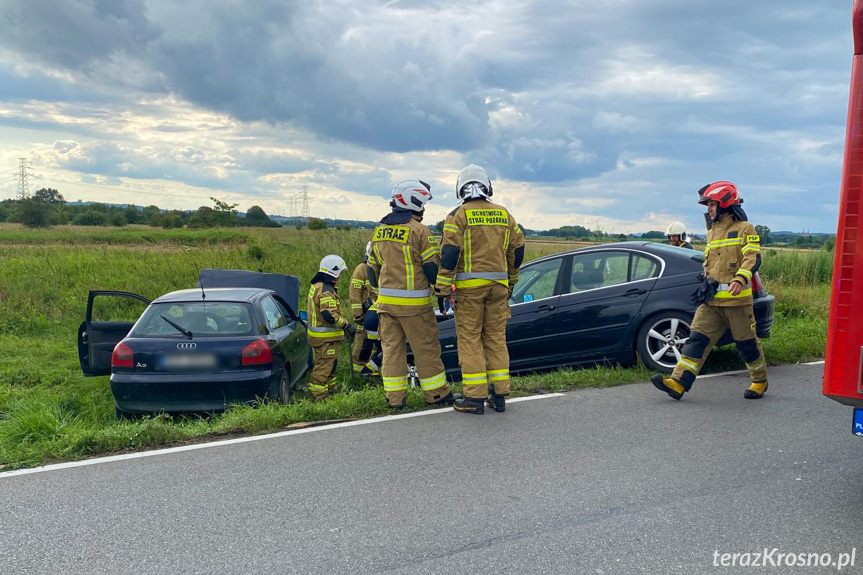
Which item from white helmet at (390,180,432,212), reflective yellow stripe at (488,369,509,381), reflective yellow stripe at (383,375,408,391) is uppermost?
white helmet at (390,180,432,212)

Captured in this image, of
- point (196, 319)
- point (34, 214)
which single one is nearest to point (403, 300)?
point (196, 319)

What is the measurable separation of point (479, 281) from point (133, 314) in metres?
10.8

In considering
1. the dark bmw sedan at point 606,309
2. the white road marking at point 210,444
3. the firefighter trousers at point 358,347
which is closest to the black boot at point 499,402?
the white road marking at point 210,444

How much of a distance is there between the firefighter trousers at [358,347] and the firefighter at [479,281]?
10.1 feet

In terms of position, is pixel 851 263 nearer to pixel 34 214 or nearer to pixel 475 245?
pixel 475 245

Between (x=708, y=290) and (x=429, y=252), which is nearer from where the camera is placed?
(x=429, y=252)

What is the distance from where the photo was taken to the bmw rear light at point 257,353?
22.1 feet

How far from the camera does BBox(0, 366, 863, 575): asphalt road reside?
10.9 feet

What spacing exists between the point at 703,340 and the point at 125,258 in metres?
17.2

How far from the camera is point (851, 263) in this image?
3.59 m

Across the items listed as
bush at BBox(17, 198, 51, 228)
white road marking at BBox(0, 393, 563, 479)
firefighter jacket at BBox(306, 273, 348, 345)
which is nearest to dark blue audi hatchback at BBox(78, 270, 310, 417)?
firefighter jacket at BBox(306, 273, 348, 345)

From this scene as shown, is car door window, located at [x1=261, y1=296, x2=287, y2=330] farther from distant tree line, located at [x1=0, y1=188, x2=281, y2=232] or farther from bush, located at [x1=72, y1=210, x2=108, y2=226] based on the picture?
bush, located at [x1=72, y1=210, x2=108, y2=226]

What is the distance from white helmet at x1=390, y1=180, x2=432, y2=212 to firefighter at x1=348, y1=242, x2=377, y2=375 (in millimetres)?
2435

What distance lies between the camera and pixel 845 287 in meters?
3.62
